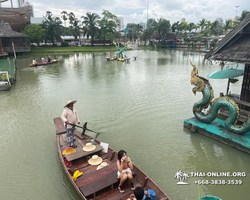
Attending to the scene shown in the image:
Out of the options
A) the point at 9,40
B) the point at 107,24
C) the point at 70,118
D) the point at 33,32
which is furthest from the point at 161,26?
the point at 70,118

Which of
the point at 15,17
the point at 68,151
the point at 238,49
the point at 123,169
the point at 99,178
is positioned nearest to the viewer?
the point at 123,169

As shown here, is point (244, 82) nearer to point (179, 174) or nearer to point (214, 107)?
point (214, 107)

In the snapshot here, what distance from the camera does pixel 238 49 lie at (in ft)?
28.6

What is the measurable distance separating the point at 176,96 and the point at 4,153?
1092cm

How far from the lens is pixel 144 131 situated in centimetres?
966

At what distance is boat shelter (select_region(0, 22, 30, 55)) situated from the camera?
36828mm

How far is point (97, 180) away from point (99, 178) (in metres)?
0.11

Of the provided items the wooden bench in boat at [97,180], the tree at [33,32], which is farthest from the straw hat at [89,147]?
the tree at [33,32]

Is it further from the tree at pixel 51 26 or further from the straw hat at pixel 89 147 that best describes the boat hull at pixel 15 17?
the straw hat at pixel 89 147

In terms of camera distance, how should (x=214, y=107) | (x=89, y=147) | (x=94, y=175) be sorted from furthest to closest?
(x=214, y=107) < (x=89, y=147) < (x=94, y=175)

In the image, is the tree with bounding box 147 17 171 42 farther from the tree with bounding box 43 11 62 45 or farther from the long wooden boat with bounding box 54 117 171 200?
the long wooden boat with bounding box 54 117 171 200

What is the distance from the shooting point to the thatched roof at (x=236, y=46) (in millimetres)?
8312

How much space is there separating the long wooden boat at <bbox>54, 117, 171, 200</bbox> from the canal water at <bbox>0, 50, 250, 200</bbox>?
70 centimetres

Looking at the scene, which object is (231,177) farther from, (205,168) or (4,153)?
(4,153)
